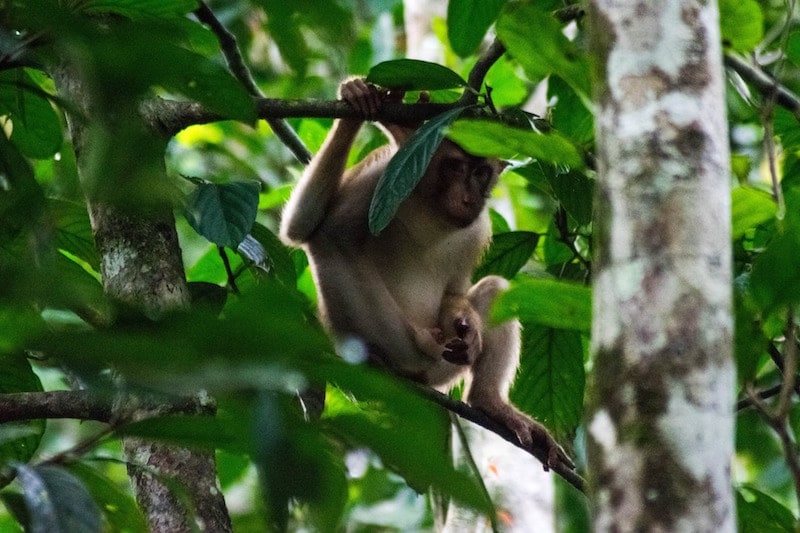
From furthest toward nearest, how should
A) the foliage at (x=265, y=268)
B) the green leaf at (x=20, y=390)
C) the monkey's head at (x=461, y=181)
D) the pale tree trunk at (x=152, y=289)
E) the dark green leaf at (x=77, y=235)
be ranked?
the monkey's head at (x=461, y=181) < the dark green leaf at (x=77, y=235) < the green leaf at (x=20, y=390) < the pale tree trunk at (x=152, y=289) < the foliage at (x=265, y=268)

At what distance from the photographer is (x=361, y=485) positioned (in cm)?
755

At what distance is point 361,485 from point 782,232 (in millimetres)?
5340

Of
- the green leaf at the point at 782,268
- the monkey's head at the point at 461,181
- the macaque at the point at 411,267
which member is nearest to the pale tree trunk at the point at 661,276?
the green leaf at the point at 782,268

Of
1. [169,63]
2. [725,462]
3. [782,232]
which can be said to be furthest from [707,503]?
[169,63]

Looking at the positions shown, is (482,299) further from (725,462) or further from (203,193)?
(725,462)

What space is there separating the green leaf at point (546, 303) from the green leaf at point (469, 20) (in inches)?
77.5

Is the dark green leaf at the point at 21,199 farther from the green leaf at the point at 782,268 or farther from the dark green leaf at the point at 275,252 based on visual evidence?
the dark green leaf at the point at 275,252

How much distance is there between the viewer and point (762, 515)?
3.73 m

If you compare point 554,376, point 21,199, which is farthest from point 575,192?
point 21,199

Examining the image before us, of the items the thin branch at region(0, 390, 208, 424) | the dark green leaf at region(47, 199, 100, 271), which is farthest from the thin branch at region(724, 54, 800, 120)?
the dark green leaf at region(47, 199, 100, 271)

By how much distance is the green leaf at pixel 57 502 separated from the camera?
78.1 inches

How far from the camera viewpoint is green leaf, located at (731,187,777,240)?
2.94 metres

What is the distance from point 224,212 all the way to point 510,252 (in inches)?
64.1

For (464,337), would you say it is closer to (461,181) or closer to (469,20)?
(461,181)
